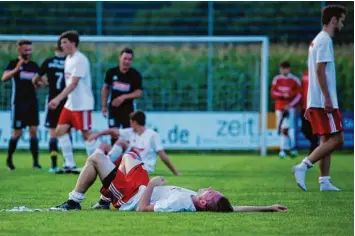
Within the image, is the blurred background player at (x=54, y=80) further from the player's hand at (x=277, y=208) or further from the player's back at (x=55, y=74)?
the player's hand at (x=277, y=208)

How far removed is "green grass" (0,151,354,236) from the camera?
9359 mm

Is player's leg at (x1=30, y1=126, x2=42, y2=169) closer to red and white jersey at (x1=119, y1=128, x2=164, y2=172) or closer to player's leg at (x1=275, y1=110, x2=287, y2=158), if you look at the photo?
red and white jersey at (x1=119, y1=128, x2=164, y2=172)

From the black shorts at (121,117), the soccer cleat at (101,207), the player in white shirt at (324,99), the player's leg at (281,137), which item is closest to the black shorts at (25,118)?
the black shorts at (121,117)

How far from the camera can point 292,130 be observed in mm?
25891

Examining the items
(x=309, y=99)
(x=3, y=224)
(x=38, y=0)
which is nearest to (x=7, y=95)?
(x=38, y=0)

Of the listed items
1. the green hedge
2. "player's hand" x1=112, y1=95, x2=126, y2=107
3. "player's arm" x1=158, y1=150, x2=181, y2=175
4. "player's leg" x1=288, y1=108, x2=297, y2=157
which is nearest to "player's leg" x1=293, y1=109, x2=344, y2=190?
"player's arm" x1=158, y1=150, x2=181, y2=175

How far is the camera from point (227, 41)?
84.7 feet

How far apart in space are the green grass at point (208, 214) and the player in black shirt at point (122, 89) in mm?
1193

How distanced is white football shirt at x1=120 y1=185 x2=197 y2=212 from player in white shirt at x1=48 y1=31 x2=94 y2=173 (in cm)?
661

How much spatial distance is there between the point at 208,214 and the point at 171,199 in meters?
0.37

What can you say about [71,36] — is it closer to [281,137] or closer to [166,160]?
[166,160]

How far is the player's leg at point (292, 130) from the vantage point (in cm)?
2448

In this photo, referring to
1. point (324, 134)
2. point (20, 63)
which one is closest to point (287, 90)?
point (20, 63)

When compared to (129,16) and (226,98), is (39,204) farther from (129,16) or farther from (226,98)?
(129,16)
